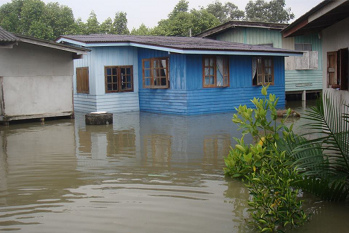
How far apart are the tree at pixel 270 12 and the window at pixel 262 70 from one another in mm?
38014

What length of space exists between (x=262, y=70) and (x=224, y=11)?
43.2 meters

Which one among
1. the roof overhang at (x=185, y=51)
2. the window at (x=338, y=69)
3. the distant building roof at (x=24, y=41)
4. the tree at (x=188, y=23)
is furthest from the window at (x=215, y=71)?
the tree at (x=188, y=23)

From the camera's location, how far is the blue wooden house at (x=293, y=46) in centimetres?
2298

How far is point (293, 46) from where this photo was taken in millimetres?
23000

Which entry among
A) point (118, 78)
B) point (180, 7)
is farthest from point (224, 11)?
point (118, 78)

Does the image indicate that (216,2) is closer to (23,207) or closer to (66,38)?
(66,38)

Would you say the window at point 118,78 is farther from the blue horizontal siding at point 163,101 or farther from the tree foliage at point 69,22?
the tree foliage at point 69,22

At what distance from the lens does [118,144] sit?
1123 cm

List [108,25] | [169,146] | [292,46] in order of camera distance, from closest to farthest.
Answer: [169,146], [292,46], [108,25]

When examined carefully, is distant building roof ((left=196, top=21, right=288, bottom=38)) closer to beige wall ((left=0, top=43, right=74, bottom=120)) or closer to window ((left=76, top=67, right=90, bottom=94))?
window ((left=76, top=67, right=90, bottom=94))

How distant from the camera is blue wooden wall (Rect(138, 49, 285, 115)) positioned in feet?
57.5

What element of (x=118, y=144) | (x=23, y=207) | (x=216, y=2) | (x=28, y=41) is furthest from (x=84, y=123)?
(x=216, y=2)

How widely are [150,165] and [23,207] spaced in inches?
115

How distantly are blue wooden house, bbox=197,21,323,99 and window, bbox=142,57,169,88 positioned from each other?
666 cm
